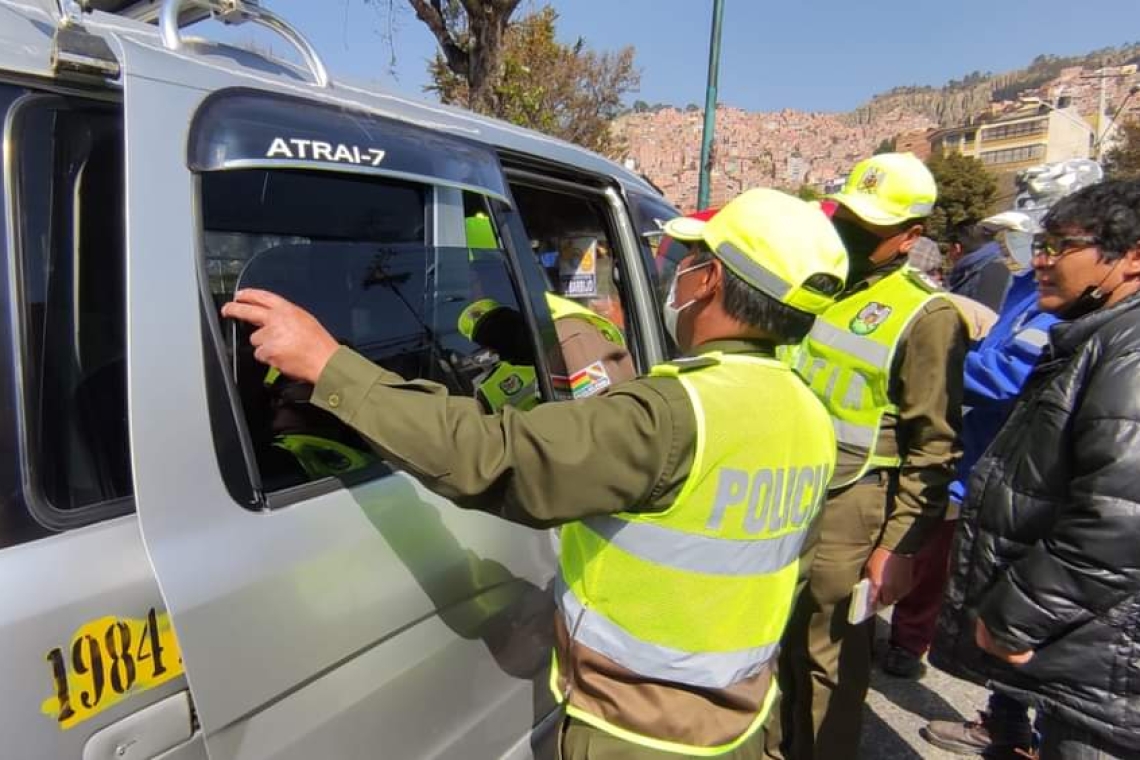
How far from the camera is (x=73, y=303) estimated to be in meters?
1.04

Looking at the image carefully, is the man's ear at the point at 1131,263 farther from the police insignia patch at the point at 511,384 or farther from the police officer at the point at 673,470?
the police insignia patch at the point at 511,384

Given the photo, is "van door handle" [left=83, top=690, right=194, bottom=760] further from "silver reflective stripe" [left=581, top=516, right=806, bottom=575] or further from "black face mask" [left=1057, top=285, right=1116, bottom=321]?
"black face mask" [left=1057, top=285, right=1116, bottom=321]

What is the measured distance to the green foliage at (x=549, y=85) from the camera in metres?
9.20

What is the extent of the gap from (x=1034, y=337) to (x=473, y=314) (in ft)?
6.81

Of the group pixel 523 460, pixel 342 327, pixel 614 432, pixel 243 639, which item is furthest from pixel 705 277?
pixel 243 639

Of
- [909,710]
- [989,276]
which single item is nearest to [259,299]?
[909,710]

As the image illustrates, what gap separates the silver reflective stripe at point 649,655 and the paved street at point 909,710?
204cm

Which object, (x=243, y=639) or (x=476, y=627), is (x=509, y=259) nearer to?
(x=476, y=627)

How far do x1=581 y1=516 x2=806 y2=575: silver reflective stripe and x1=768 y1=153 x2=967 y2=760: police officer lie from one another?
1.09 metres

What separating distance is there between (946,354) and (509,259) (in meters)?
1.36

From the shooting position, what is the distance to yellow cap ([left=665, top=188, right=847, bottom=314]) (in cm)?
129

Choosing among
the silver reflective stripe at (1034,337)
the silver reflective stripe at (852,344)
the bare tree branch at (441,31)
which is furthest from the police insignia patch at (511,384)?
the bare tree branch at (441,31)

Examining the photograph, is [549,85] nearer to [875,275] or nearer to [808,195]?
[808,195]

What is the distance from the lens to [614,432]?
1.10m
